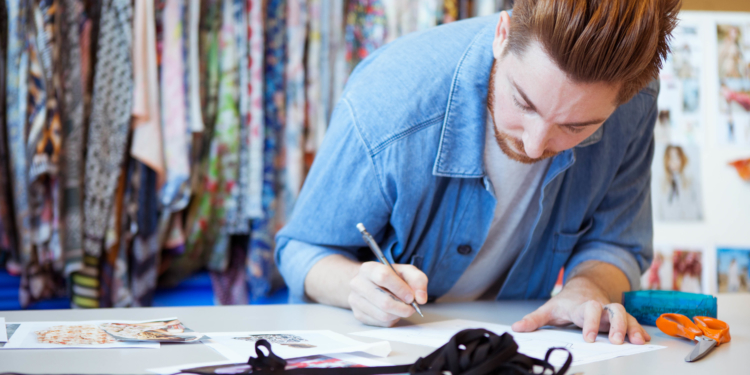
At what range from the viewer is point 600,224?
4.08 ft

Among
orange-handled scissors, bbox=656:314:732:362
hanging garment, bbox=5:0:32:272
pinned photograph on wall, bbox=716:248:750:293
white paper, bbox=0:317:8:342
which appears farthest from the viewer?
pinned photograph on wall, bbox=716:248:750:293

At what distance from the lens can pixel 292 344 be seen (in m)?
0.73

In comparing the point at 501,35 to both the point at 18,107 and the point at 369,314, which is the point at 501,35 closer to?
the point at 369,314

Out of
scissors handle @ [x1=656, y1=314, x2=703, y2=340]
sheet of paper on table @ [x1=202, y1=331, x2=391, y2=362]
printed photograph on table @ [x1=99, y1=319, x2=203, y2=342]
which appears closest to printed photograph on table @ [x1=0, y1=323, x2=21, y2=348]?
printed photograph on table @ [x1=99, y1=319, x2=203, y2=342]

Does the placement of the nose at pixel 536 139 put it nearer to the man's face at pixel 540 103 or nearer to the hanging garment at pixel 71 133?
the man's face at pixel 540 103

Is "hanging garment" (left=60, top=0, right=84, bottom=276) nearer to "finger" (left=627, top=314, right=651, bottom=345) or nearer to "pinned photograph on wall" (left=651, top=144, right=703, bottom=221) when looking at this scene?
"finger" (left=627, top=314, right=651, bottom=345)

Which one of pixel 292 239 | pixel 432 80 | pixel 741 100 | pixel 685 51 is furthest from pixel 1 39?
pixel 741 100

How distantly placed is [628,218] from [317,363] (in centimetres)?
86

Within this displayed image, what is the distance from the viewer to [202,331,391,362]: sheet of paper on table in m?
0.68

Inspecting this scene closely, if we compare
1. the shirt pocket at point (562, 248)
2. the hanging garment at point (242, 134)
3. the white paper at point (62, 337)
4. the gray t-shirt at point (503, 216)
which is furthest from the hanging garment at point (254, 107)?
the white paper at point (62, 337)

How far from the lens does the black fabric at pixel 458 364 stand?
1.96 feet

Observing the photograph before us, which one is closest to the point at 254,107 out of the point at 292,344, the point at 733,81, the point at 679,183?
the point at 292,344

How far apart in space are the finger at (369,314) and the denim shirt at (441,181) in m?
0.17

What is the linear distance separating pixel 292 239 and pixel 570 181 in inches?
22.0
